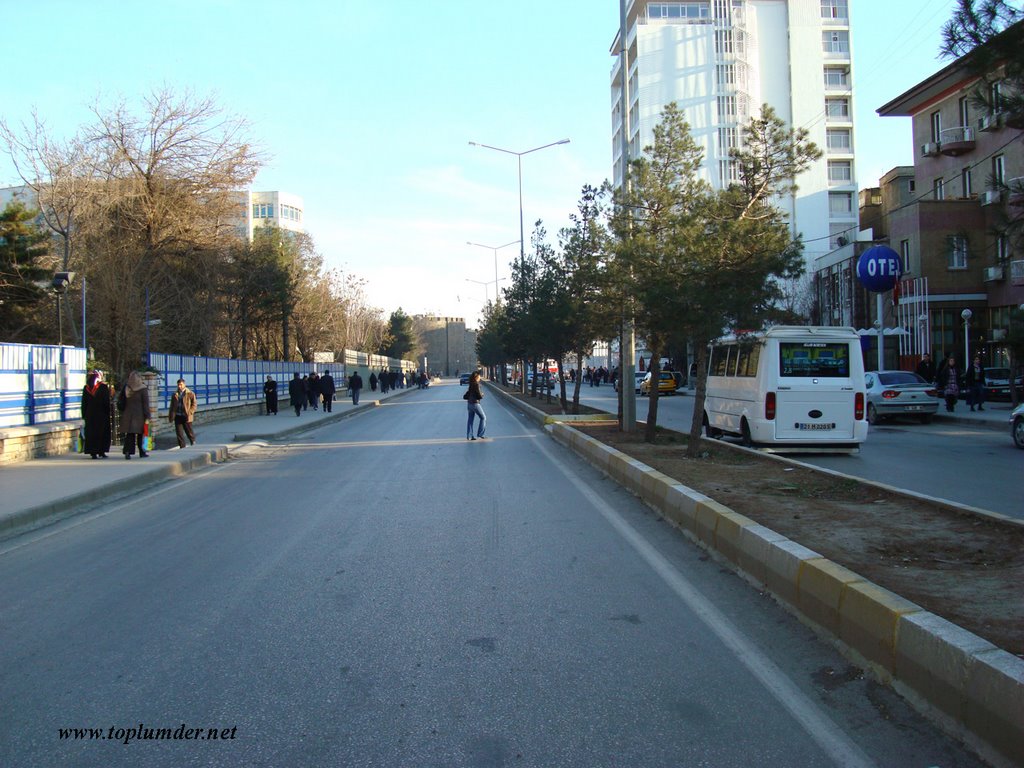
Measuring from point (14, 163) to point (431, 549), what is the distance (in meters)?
27.3

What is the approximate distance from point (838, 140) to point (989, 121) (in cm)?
7650

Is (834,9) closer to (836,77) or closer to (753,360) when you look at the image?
(836,77)

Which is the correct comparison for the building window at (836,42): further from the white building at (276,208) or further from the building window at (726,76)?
the white building at (276,208)

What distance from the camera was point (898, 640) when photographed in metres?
4.20

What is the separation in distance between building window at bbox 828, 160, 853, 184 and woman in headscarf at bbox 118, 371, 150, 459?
7031 centimetres

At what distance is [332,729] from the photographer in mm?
3805

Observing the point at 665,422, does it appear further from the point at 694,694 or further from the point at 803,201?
the point at 803,201

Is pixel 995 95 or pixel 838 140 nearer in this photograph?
pixel 995 95

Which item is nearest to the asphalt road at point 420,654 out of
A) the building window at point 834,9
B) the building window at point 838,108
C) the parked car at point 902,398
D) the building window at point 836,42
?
the parked car at point 902,398

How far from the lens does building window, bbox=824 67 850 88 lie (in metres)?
76.8

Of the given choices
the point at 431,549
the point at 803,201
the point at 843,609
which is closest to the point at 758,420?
the point at 431,549

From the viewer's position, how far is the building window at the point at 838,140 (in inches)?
2916

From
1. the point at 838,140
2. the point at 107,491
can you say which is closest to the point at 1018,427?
Result: the point at 107,491

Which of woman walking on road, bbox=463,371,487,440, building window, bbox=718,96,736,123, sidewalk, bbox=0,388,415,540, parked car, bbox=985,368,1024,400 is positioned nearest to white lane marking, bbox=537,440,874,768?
sidewalk, bbox=0,388,415,540
